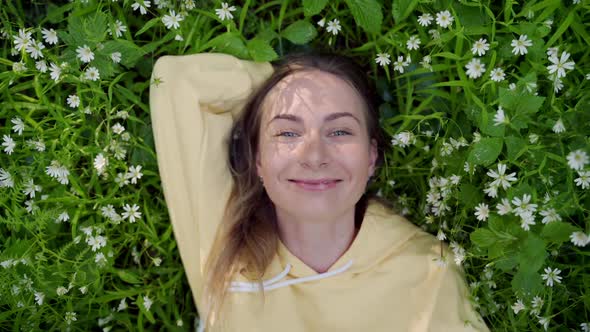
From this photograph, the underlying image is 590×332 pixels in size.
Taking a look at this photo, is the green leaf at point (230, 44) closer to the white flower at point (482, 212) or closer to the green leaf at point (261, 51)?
the green leaf at point (261, 51)

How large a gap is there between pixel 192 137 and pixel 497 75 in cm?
146

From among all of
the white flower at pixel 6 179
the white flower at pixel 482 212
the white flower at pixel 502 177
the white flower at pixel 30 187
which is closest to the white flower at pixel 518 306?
the white flower at pixel 482 212

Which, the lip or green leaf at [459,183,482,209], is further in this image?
green leaf at [459,183,482,209]

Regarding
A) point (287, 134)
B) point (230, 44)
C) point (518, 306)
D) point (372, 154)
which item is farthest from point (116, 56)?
point (518, 306)

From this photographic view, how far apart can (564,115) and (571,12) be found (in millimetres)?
526

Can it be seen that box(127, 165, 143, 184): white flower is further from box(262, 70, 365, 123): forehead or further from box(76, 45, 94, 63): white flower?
box(262, 70, 365, 123): forehead

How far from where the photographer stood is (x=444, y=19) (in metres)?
2.72

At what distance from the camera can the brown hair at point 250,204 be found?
111 inches

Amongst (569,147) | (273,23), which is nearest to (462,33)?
(569,147)

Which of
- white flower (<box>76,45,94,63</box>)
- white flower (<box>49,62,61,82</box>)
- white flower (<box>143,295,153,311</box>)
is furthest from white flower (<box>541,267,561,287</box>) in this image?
white flower (<box>49,62,61,82</box>)

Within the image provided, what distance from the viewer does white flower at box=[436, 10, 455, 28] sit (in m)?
2.71

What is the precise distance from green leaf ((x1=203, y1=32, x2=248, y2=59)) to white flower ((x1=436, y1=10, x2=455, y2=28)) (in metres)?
0.95

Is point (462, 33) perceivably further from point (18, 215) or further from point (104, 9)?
point (18, 215)

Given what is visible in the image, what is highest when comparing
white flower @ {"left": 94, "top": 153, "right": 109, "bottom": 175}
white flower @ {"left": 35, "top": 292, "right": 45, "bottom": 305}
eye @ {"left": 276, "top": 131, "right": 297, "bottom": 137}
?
eye @ {"left": 276, "top": 131, "right": 297, "bottom": 137}
